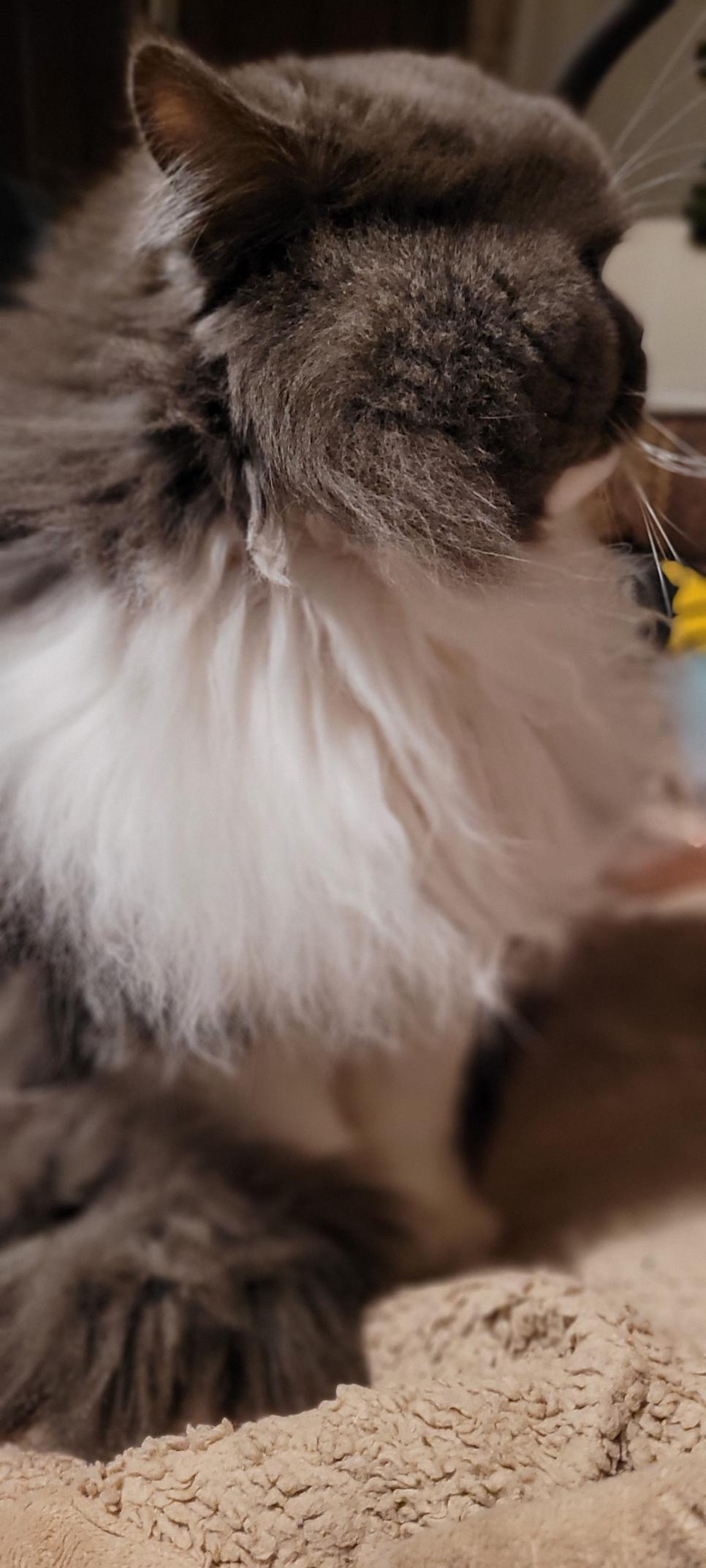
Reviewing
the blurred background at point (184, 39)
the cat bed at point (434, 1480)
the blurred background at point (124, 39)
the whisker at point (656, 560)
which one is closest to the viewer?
the cat bed at point (434, 1480)

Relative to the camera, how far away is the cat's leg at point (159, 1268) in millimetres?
687

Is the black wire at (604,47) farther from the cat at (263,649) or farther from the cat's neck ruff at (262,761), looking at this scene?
the cat's neck ruff at (262,761)

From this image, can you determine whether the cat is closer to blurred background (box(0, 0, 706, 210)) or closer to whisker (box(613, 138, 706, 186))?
whisker (box(613, 138, 706, 186))

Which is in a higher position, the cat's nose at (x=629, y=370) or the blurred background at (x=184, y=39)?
the blurred background at (x=184, y=39)

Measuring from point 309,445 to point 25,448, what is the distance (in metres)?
0.23

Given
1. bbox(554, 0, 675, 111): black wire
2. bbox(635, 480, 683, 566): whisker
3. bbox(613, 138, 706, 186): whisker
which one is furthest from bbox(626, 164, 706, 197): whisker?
bbox(635, 480, 683, 566): whisker

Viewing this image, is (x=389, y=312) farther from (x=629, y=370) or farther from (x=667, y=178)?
(x=667, y=178)

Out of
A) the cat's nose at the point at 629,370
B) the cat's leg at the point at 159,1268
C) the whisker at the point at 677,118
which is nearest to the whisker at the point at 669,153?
the whisker at the point at 677,118

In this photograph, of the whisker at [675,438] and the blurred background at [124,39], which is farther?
the blurred background at [124,39]

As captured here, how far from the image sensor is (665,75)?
824 mm

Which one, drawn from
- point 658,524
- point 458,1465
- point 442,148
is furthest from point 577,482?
point 458,1465

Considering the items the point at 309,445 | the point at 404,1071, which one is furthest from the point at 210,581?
the point at 404,1071

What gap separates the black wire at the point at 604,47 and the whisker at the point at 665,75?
0.04 metres

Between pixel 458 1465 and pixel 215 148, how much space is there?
2.30 ft
